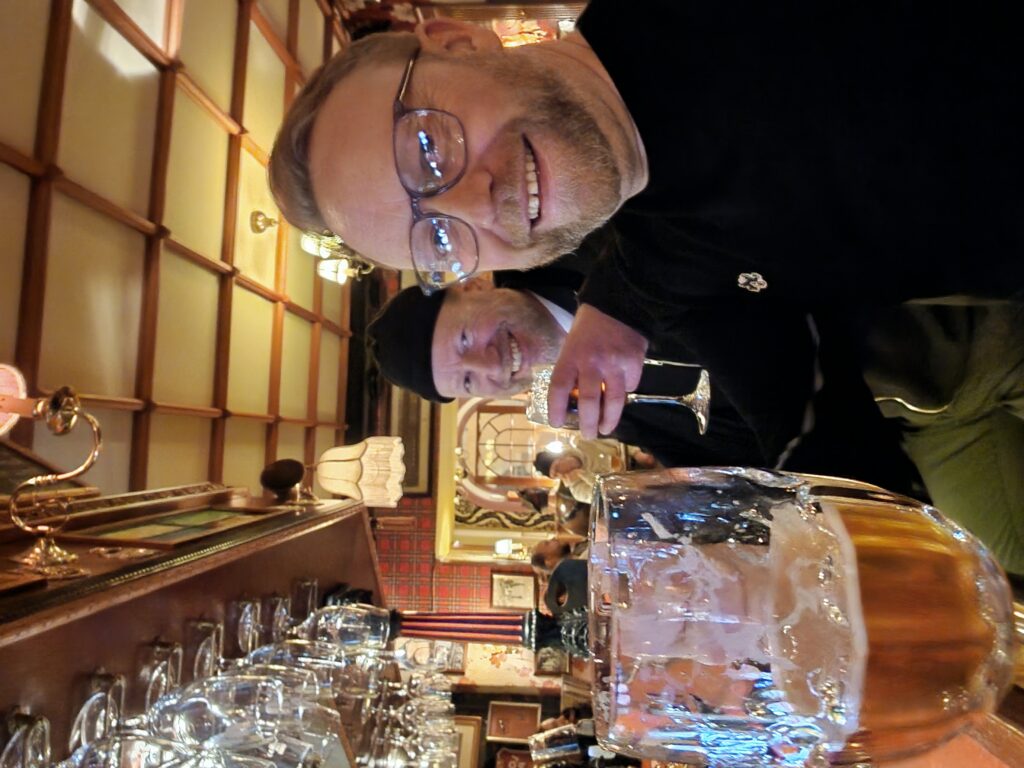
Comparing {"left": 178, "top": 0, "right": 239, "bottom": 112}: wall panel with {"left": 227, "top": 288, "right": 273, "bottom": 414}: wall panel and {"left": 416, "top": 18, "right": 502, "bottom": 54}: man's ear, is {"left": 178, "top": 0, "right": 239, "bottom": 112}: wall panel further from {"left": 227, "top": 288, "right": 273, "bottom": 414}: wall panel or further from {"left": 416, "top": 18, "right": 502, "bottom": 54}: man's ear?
{"left": 416, "top": 18, "right": 502, "bottom": 54}: man's ear

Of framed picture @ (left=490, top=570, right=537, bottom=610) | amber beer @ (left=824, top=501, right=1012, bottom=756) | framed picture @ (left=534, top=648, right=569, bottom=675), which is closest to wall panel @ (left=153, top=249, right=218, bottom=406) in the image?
amber beer @ (left=824, top=501, right=1012, bottom=756)

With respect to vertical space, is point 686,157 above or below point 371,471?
above

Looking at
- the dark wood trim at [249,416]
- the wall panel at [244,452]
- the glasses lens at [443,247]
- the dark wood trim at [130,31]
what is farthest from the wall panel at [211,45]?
the glasses lens at [443,247]

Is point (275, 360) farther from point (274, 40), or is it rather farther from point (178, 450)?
point (274, 40)

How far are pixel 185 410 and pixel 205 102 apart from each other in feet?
4.60

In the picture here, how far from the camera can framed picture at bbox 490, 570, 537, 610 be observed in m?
6.66

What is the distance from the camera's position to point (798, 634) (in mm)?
507

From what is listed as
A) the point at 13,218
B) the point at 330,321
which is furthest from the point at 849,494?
the point at 330,321

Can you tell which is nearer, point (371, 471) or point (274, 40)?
point (371, 471)

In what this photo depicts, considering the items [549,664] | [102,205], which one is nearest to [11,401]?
[102,205]

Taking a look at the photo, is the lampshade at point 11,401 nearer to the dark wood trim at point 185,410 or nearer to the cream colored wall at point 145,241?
the cream colored wall at point 145,241

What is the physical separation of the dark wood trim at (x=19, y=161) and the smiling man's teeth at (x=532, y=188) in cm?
171

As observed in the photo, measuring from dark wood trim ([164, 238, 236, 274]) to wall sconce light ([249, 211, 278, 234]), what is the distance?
0.40m

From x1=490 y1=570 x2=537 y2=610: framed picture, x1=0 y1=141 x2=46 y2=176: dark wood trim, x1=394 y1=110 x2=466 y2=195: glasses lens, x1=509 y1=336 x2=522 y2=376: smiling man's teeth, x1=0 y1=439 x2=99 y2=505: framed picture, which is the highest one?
x1=0 y1=141 x2=46 y2=176: dark wood trim
